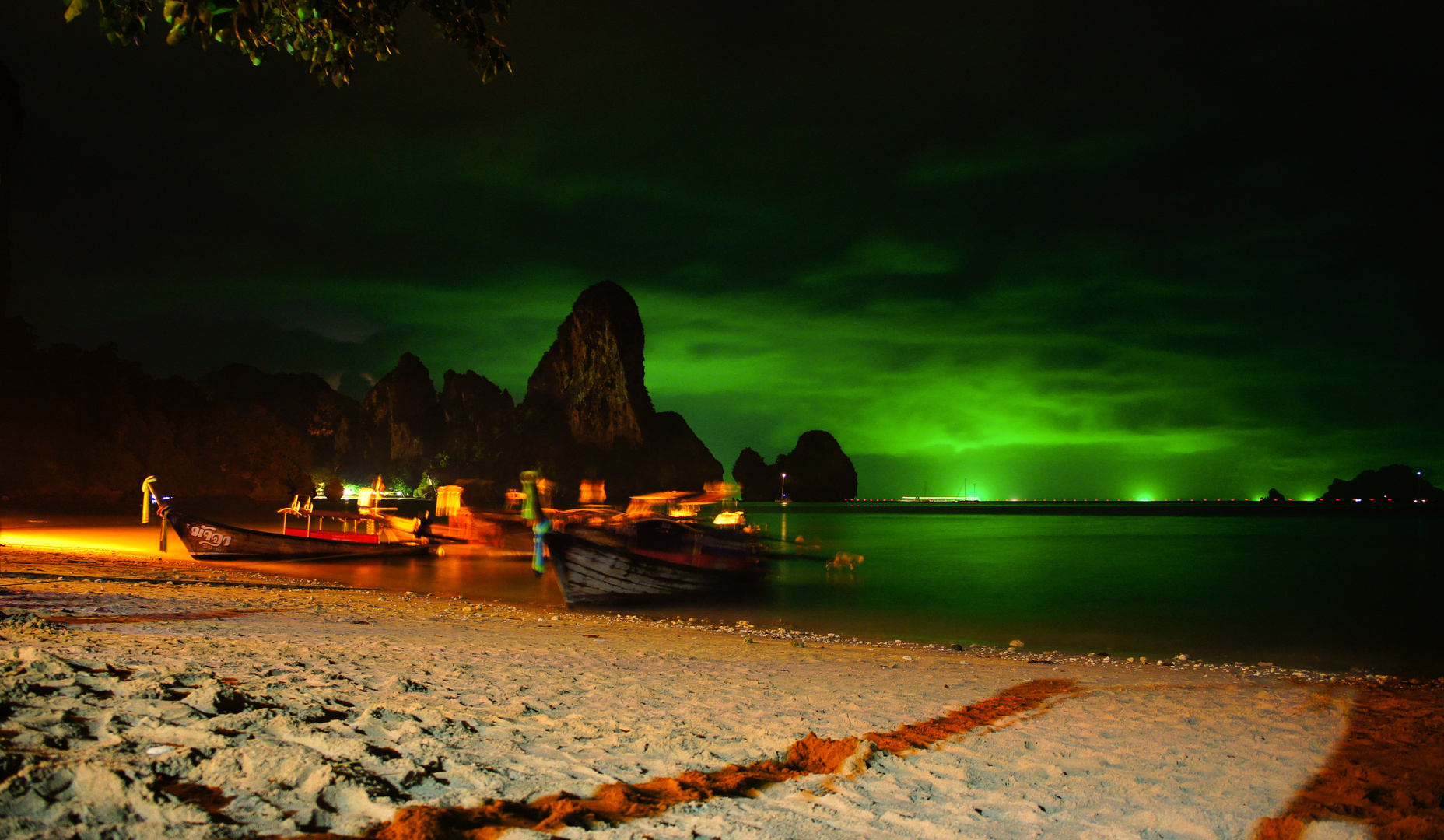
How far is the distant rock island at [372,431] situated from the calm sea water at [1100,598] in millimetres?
14575

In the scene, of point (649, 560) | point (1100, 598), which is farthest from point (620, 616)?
point (1100, 598)

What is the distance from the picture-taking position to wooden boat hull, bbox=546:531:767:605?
16.4 meters

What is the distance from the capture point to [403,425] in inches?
7392

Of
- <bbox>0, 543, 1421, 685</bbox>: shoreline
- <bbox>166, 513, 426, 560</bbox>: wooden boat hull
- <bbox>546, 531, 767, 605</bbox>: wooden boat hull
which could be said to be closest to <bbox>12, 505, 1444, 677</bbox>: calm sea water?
<bbox>166, 513, 426, 560</bbox>: wooden boat hull

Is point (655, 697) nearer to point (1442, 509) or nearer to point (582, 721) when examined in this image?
point (582, 721)

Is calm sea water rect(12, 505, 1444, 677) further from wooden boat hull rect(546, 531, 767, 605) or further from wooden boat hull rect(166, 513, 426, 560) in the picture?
wooden boat hull rect(546, 531, 767, 605)

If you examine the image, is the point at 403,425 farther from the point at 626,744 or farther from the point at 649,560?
the point at 626,744

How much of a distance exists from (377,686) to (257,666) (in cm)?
111

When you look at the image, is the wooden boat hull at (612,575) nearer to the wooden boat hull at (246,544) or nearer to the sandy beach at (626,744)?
the sandy beach at (626,744)

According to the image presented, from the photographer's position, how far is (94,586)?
12461 mm

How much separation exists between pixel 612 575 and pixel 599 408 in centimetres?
12685

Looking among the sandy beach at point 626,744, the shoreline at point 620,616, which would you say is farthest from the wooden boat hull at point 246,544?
the sandy beach at point 626,744

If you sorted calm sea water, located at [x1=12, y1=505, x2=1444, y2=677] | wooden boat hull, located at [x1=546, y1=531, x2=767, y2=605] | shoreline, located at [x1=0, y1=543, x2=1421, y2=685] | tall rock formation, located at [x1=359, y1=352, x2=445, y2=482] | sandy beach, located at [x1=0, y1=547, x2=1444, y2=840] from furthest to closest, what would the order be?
tall rock formation, located at [x1=359, y1=352, x2=445, y2=482], wooden boat hull, located at [x1=546, y1=531, x2=767, y2=605], calm sea water, located at [x1=12, y1=505, x2=1444, y2=677], shoreline, located at [x1=0, y1=543, x2=1421, y2=685], sandy beach, located at [x1=0, y1=547, x2=1444, y2=840]

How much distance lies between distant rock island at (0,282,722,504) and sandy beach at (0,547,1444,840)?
50616 mm
